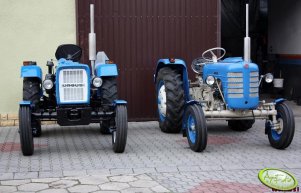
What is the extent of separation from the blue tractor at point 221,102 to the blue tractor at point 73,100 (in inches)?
41.4

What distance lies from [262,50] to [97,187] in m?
12.8

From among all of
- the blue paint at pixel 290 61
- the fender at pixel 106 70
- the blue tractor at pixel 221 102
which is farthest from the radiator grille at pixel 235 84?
the blue paint at pixel 290 61

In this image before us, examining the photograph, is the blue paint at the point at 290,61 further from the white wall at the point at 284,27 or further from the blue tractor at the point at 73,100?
the blue tractor at the point at 73,100

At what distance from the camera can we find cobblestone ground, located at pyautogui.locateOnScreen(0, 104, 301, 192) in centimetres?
593

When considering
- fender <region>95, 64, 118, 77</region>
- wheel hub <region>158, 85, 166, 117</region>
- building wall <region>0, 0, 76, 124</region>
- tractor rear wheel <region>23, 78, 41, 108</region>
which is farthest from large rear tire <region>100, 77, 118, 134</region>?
building wall <region>0, 0, 76, 124</region>

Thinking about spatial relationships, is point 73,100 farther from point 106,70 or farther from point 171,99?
point 171,99

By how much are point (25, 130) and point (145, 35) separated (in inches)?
168

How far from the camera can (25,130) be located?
23.9ft

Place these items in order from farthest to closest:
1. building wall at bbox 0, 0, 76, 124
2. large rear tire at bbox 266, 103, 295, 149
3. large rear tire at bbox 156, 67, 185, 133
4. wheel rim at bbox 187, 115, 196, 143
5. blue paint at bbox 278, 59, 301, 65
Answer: blue paint at bbox 278, 59, 301, 65 < building wall at bbox 0, 0, 76, 124 < large rear tire at bbox 156, 67, 185, 133 < wheel rim at bbox 187, 115, 196, 143 < large rear tire at bbox 266, 103, 295, 149

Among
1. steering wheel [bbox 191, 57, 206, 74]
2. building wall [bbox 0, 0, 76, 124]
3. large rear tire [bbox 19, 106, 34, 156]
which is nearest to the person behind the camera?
large rear tire [bbox 19, 106, 34, 156]

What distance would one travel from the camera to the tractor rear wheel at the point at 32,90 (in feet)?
27.5

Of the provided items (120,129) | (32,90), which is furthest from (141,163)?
(32,90)

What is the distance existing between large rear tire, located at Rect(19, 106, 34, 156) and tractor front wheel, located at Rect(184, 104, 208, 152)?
2.28m

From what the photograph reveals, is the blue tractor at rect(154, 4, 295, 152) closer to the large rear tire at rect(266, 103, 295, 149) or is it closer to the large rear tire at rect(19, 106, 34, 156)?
the large rear tire at rect(266, 103, 295, 149)
